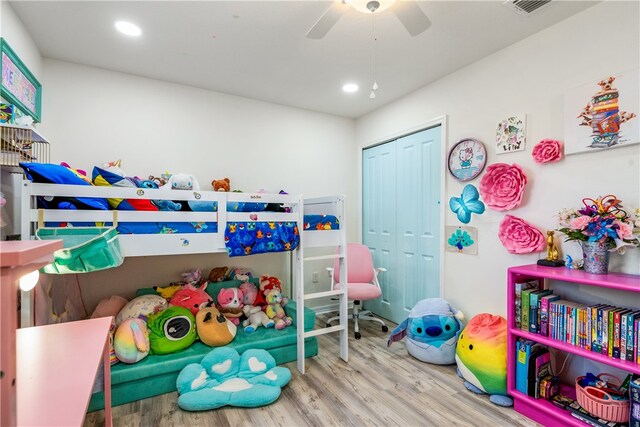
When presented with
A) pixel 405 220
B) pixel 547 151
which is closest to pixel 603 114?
pixel 547 151

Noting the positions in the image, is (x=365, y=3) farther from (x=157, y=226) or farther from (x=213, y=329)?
(x=213, y=329)

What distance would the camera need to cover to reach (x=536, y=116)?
87.4 inches

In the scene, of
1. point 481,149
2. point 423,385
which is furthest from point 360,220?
point 423,385

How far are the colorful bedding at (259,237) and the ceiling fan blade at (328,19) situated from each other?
50.4 inches

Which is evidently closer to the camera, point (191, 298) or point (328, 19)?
point (328, 19)

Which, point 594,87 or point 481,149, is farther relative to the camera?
point 481,149

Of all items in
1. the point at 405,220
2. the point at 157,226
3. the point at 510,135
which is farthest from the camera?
the point at 405,220

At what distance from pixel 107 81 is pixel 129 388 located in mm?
2458

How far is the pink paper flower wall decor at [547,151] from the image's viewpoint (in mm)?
2086

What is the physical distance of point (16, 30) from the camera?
6.49ft

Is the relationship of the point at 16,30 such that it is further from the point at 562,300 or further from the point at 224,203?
the point at 562,300

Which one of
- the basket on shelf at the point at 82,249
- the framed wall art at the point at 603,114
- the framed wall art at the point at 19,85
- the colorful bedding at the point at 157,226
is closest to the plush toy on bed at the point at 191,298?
the colorful bedding at the point at 157,226

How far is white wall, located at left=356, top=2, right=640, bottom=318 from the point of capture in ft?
6.02

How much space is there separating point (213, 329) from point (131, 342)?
0.54 m
